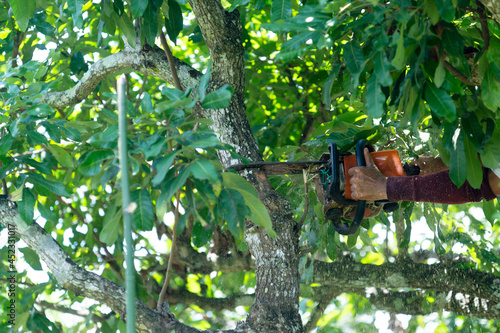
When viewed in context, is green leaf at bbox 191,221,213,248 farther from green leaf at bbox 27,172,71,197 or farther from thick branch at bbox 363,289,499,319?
thick branch at bbox 363,289,499,319

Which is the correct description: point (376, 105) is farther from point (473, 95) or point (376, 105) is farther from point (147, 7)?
point (147, 7)

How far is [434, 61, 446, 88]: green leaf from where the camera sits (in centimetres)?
191

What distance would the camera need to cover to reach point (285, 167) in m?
2.65

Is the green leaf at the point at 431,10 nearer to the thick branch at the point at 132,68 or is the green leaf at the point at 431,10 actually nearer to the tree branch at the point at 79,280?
the thick branch at the point at 132,68

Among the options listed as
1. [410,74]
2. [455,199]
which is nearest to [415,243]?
[455,199]

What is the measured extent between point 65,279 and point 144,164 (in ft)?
2.55

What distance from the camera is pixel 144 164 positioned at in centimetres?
218

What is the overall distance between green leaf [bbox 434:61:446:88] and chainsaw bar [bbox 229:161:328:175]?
0.77m

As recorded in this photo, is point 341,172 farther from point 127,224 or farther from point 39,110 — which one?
point 39,110

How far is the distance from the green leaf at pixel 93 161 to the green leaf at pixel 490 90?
4.33 ft

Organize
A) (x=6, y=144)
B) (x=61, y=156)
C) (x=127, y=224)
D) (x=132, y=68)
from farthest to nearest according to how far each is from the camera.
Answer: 1. (x=132, y=68)
2. (x=61, y=156)
3. (x=6, y=144)
4. (x=127, y=224)

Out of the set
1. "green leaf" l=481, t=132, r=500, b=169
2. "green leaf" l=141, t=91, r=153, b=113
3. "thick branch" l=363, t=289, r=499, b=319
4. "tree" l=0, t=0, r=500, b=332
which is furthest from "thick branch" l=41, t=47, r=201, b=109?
"thick branch" l=363, t=289, r=499, b=319

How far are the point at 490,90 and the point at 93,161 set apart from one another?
141cm

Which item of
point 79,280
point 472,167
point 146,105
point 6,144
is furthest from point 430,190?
point 6,144
